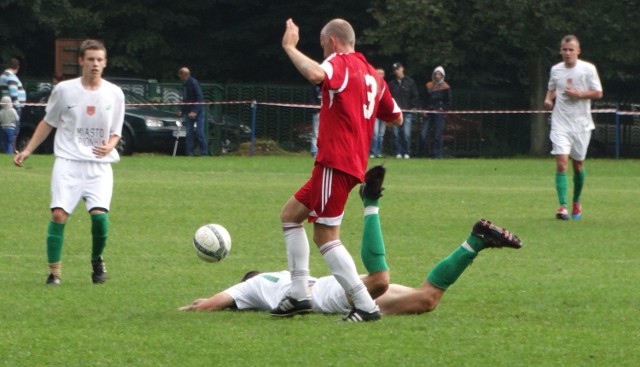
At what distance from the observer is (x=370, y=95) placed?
8.66 meters

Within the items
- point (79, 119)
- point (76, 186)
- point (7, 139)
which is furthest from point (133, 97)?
point (76, 186)

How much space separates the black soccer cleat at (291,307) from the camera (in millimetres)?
8703

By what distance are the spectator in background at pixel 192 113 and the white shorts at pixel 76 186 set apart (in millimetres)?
21227

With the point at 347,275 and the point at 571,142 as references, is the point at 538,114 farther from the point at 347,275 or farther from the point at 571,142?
the point at 347,275

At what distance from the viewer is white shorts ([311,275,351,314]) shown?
8.91 meters

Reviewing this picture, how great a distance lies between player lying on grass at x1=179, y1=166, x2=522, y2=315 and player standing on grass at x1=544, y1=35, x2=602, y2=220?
27.4 feet

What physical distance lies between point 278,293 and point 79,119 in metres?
2.62

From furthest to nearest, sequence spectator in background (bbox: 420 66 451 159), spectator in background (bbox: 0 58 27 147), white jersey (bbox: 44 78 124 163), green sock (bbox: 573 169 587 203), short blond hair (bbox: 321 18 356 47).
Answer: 1. spectator in background (bbox: 420 66 451 159)
2. spectator in background (bbox: 0 58 27 147)
3. green sock (bbox: 573 169 587 203)
4. white jersey (bbox: 44 78 124 163)
5. short blond hair (bbox: 321 18 356 47)

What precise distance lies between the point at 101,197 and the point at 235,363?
12.3 ft

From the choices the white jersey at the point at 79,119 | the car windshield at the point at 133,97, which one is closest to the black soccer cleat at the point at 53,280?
the white jersey at the point at 79,119

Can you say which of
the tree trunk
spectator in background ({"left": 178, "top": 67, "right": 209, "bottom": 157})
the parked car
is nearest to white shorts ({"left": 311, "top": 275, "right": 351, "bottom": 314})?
the parked car

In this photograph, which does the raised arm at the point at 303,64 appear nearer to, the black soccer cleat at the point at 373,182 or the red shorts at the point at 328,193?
the red shorts at the point at 328,193

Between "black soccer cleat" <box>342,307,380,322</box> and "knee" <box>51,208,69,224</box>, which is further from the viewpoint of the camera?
"knee" <box>51,208,69,224</box>

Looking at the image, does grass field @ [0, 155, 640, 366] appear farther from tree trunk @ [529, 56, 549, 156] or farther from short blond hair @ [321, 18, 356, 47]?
tree trunk @ [529, 56, 549, 156]
